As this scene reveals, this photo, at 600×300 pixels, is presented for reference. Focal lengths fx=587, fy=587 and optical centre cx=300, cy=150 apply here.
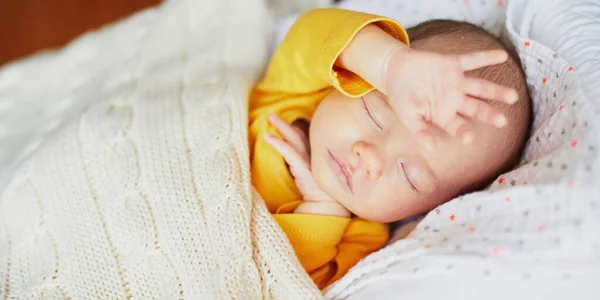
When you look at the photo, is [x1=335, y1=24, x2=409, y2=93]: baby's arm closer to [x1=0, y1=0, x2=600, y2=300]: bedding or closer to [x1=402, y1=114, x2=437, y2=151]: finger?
[x1=402, y1=114, x2=437, y2=151]: finger

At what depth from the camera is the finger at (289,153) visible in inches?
40.2

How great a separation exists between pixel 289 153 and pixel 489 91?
1.29 feet

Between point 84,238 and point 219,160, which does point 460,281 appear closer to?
point 219,160

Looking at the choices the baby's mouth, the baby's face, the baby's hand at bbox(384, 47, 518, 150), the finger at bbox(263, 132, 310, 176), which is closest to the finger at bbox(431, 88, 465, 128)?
the baby's hand at bbox(384, 47, 518, 150)

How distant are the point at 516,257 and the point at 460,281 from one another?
71mm

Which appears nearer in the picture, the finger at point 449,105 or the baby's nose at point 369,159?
the finger at point 449,105

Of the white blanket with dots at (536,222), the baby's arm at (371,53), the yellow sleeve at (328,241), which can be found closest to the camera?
the white blanket with dots at (536,222)

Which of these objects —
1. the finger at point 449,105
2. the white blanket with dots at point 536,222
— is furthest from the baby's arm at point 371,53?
the white blanket with dots at point 536,222

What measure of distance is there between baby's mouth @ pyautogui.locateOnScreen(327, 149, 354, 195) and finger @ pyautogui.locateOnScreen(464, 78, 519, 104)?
0.85 feet

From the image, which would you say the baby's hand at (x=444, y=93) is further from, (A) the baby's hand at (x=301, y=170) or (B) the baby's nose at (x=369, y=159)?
(A) the baby's hand at (x=301, y=170)

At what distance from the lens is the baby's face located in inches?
34.8

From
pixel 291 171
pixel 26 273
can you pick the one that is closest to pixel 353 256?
pixel 291 171

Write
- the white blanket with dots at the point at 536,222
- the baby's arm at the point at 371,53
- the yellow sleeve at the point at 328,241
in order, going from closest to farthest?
the white blanket with dots at the point at 536,222, the baby's arm at the point at 371,53, the yellow sleeve at the point at 328,241

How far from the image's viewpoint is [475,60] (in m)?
0.75
